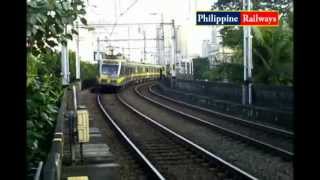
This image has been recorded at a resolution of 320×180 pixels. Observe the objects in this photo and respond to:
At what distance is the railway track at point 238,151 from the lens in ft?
35.4

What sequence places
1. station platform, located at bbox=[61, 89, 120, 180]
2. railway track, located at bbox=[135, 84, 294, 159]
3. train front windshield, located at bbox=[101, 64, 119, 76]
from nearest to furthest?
station platform, located at bbox=[61, 89, 120, 180], railway track, located at bbox=[135, 84, 294, 159], train front windshield, located at bbox=[101, 64, 119, 76]

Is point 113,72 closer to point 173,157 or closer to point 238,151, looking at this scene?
point 238,151

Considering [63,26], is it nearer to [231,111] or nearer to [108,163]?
[108,163]

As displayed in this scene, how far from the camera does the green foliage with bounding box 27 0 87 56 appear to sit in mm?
4156

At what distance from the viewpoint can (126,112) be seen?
27.2m

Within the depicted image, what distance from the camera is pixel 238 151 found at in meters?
13.6

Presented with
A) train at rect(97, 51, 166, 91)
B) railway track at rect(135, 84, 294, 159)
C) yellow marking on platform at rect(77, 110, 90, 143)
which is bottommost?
railway track at rect(135, 84, 294, 159)

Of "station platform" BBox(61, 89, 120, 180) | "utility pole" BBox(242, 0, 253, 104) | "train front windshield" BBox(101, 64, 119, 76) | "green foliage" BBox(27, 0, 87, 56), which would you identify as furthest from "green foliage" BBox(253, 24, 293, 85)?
"train front windshield" BBox(101, 64, 119, 76)

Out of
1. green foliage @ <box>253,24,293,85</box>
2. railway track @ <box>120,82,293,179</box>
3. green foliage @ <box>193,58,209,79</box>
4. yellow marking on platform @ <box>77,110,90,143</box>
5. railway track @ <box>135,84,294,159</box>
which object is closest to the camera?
yellow marking on platform @ <box>77,110,90,143</box>

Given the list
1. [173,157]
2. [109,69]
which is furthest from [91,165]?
[109,69]

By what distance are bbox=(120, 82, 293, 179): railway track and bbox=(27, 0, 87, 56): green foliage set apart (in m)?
6.00

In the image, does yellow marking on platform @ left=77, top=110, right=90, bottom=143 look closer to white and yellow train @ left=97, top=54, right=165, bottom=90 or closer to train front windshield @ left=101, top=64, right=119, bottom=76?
white and yellow train @ left=97, top=54, right=165, bottom=90

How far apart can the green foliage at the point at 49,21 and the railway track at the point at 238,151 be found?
600 centimetres
